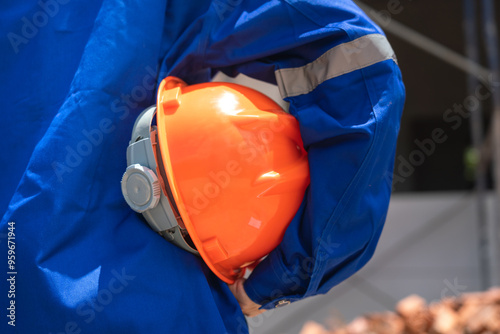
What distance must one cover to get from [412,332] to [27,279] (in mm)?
2342

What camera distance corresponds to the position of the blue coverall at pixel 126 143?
1073mm

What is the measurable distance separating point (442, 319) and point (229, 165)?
210 cm

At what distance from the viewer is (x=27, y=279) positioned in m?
1.07

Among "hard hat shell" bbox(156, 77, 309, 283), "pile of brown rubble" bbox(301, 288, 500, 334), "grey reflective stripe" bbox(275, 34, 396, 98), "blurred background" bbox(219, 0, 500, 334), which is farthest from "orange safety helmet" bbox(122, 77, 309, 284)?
"blurred background" bbox(219, 0, 500, 334)

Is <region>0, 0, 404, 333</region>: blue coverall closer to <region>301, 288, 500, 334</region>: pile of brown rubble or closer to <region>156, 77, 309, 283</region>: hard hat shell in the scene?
<region>156, 77, 309, 283</region>: hard hat shell

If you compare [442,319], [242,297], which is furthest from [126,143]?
[442,319]

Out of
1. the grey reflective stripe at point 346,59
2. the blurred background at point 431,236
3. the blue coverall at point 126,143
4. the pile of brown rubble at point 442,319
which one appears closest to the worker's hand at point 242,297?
the blue coverall at point 126,143

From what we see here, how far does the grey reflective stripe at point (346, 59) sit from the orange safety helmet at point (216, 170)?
105mm

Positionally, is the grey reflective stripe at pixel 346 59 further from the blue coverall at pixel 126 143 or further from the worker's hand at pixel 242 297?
the worker's hand at pixel 242 297

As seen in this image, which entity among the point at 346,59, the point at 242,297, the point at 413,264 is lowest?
the point at 413,264

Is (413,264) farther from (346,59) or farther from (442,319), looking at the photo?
(346,59)

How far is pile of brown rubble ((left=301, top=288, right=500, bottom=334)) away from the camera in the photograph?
2.60m

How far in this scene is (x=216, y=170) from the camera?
1.09 m

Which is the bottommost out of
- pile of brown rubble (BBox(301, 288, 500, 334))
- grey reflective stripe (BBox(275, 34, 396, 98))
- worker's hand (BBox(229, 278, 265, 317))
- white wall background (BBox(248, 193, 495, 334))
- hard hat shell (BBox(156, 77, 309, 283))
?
white wall background (BBox(248, 193, 495, 334))
